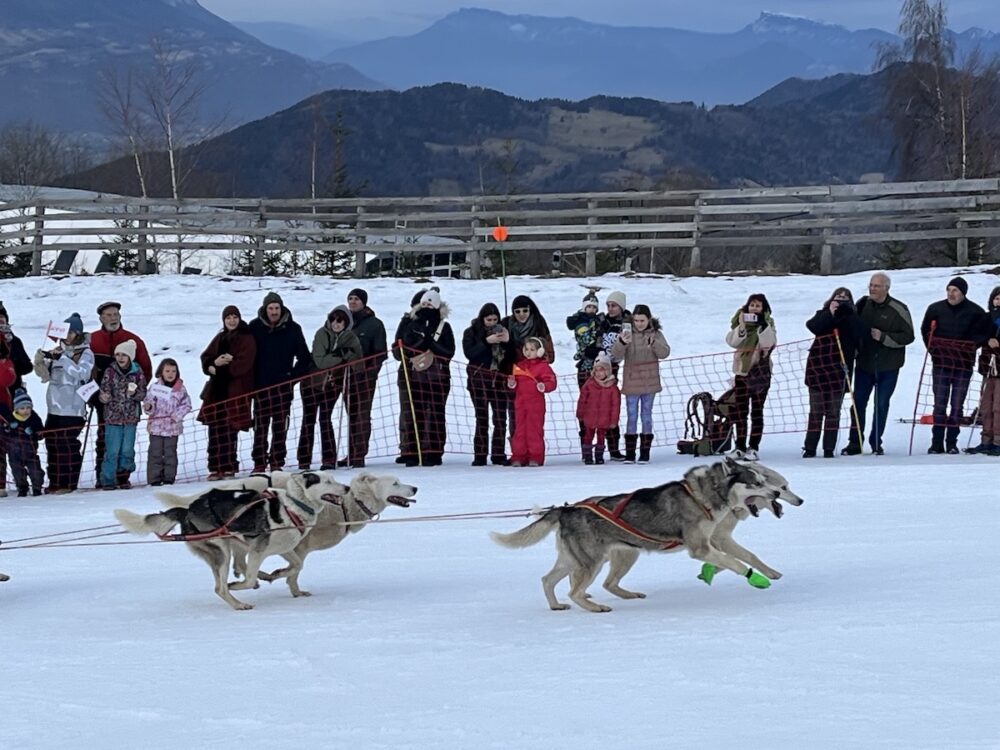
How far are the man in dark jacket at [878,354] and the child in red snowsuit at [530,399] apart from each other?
283 cm

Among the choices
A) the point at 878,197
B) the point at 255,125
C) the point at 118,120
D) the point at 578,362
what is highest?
the point at 255,125

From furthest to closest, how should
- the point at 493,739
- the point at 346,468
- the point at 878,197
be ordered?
the point at 878,197, the point at 346,468, the point at 493,739

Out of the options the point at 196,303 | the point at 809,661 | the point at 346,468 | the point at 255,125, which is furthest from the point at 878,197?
the point at 255,125

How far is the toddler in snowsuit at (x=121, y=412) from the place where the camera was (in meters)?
12.5

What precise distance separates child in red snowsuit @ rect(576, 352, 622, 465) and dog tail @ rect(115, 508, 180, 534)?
226 inches

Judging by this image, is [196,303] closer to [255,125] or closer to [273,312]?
[273,312]

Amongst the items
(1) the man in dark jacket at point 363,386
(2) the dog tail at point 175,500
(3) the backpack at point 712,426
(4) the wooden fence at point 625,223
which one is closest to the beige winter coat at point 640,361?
A: (3) the backpack at point 712,426

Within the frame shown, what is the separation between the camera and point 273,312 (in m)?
13.1

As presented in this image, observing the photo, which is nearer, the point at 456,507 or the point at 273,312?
the point at 456,507

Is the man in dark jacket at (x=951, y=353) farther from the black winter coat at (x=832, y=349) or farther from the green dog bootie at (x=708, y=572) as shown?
the green dog bootie at (x=708, y=572)

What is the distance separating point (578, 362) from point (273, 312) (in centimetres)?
291

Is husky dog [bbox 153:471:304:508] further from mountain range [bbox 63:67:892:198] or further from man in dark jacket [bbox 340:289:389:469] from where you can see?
mountain range [bbox 63:67:892:198]

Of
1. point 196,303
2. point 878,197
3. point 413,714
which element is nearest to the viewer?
point 413,714

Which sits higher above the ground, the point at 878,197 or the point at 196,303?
the point at 878,197
